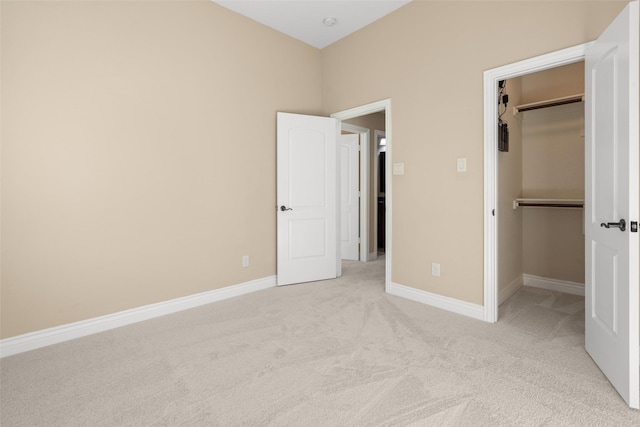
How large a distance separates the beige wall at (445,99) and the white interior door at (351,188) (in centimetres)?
158

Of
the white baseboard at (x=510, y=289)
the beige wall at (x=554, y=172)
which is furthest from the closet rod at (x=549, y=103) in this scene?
the white baseboard at (x=510, y=289)

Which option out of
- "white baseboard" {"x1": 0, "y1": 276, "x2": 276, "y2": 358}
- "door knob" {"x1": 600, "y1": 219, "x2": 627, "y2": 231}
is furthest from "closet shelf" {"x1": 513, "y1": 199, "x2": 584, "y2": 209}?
"white baseboard" {"x1": 0, "y1": 276, "x2": 276, "y2": 358}

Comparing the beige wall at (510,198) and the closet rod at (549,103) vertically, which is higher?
the closet rod at (549,103)

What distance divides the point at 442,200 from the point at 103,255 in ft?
9.94

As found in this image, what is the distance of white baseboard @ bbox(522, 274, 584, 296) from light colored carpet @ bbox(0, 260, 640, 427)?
0.74 meters

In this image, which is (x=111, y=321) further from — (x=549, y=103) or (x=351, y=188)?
(x=549, y=103)

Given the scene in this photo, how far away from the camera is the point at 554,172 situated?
3.74 metres

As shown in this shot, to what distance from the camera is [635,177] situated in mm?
1638

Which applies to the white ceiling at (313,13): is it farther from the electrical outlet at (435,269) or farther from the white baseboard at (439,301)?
the white baseboard at (439,301)

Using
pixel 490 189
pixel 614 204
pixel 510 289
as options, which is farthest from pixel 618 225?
pixel 510 289

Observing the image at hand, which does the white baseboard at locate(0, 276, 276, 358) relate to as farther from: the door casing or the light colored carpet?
the door casing

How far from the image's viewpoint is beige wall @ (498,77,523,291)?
3320mm

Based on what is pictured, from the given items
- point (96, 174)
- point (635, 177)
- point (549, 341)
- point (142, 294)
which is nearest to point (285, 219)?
point (142, 294)

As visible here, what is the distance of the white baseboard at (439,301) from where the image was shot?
9.57ft
